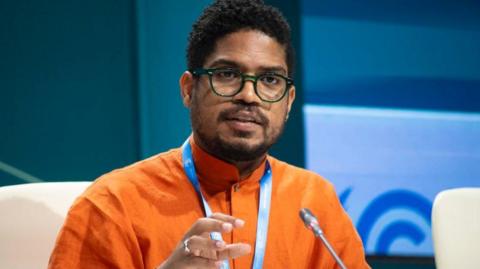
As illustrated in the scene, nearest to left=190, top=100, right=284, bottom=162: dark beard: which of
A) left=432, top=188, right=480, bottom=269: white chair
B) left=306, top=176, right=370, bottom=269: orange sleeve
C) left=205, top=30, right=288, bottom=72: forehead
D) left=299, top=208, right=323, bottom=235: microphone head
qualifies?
left=205, top=30, right=288, bottom=72: forehead

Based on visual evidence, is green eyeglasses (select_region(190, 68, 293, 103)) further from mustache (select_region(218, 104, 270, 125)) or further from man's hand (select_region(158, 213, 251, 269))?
man's hand (select_region(158, 213, 251, 269))

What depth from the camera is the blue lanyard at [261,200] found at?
2.06 metres

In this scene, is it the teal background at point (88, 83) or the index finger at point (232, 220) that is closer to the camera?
the index finger at point (232, 220)

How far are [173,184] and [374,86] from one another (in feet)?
7.78

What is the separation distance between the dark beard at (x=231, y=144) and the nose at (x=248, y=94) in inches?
0.7

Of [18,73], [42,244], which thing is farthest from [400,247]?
[42,244]

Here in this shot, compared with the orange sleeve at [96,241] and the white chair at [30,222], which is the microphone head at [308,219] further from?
the white chair at [30,222]

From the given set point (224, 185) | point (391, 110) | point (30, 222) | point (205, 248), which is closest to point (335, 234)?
point (224, 185)

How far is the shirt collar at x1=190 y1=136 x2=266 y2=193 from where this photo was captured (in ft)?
7.09

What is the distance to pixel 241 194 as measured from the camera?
2.18 metres

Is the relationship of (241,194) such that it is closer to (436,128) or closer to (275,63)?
(275,63)

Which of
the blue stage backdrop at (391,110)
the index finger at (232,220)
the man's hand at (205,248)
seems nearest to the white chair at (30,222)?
the man's hand at (205,248)

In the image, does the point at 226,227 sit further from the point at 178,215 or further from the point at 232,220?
the point at 178,215

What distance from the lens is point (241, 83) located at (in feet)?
6.83
